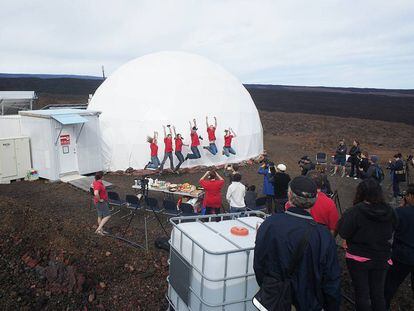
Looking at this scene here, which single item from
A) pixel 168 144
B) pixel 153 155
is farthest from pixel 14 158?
pixel 168 144

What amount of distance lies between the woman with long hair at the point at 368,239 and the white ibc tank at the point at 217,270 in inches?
45.4

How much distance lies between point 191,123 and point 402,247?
13.1 meters

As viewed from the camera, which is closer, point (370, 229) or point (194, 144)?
point (370, 229)

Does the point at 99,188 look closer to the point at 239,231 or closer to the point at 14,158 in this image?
the point at 239,231

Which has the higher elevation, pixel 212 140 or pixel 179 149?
pixel 212 140

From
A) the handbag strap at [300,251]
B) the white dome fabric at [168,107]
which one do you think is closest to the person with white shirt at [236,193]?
the handbag strap at [300,251]

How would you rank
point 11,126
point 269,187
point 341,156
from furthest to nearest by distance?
point 341,156, point 11,126, point 269,187

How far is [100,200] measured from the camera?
8414 mm

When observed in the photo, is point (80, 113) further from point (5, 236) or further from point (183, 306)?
point (183, 306)

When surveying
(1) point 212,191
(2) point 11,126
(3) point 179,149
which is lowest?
(1) point 212,191

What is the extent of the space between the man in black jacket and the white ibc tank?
2.64ft

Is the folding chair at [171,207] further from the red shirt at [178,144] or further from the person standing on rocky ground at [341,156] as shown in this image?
the person standing on rocky ground at [341,156]

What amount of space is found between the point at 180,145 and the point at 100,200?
24.1ft

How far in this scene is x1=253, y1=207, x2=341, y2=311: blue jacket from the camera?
10.1 feet
